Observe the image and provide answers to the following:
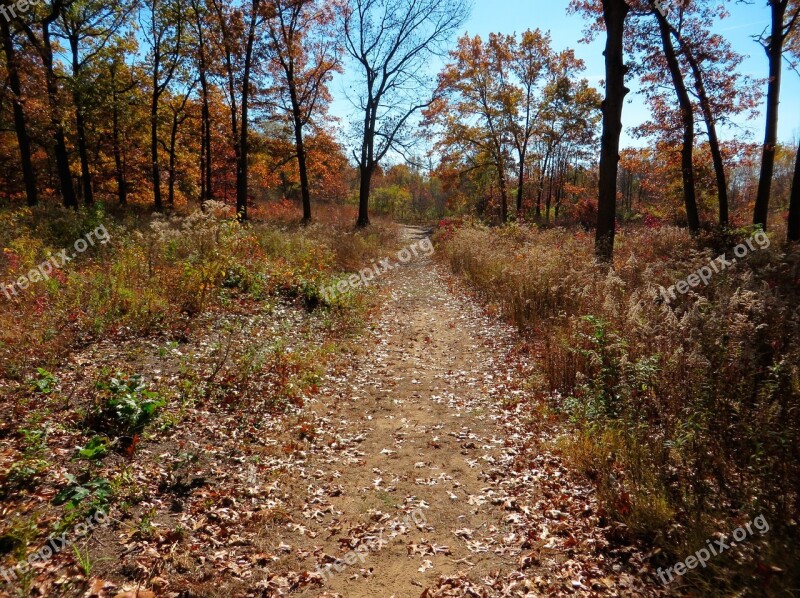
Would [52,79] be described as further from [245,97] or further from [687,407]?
[687,407]

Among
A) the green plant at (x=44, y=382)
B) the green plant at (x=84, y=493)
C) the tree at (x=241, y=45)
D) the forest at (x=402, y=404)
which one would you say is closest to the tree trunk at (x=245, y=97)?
the tree at (x=241, y=45)

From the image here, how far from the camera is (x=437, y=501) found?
4672mm

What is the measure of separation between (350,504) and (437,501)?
3.22 ft

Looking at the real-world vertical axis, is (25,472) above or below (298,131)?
below

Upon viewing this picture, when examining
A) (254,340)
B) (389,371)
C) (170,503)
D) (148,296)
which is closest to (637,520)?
(170,503)

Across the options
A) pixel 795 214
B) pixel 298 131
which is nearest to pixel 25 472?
pixel 795 214

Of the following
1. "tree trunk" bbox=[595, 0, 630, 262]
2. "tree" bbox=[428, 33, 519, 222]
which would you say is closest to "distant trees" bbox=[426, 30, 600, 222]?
"tree" bbox=[428, 33, 519, 222]

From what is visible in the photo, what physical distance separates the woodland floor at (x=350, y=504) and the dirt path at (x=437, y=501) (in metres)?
0.02

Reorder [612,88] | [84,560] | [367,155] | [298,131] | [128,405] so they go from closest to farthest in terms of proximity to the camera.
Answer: [84,560] → [128,405] → [612,88] → [298,131] → [367,155]

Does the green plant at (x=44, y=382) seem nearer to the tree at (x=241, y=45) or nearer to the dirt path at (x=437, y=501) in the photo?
the dirt path at (x=437, y=501)

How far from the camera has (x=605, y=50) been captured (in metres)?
10.8

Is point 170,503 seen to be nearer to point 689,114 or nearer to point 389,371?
point 389,371

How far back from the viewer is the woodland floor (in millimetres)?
3451

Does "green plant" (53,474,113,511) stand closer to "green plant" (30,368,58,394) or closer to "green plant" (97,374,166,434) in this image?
"green plant" (97,374,166,434)
